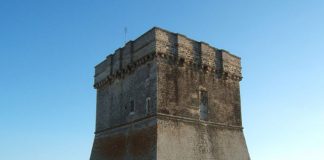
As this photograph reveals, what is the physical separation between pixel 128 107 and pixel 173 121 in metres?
3.42

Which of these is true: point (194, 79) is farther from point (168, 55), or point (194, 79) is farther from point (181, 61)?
point (168, 55)

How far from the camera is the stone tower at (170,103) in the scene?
19578mm

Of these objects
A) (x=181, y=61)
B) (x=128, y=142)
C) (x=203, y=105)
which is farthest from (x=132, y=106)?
(x=203, y=105)

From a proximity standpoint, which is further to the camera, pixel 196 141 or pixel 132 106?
pixel 132 106

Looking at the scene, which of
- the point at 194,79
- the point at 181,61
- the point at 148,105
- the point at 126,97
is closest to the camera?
the point at 148,105

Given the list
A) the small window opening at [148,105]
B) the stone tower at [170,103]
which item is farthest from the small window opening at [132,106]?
the small window opening at [148,105]

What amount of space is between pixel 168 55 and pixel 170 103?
A: 2.74 metres

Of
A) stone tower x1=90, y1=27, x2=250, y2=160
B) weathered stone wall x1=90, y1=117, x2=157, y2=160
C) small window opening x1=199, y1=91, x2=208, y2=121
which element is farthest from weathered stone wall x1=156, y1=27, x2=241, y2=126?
weathered stone wall x1=90, y1=117, x2=157, y2=160

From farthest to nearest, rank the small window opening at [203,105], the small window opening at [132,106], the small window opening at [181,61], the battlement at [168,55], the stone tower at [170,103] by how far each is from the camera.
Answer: the small window opening at [203,105] → the small window opening at [132,106] → the small window opening at [181,61] → the battlement at [168,55] → the stone tower at [170,103]

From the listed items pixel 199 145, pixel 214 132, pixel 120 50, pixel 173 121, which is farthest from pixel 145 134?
pixel 120 50

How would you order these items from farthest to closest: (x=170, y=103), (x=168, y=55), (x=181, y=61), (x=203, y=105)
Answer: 1. (x=203, y=105)
2. (x=181, y=61)
3. (x=168, y=55)
4. (x=170, y=103)

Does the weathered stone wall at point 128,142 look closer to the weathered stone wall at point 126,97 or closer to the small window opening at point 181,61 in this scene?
the weathered stone wall at point 126,97

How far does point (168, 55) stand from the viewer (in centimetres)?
2053

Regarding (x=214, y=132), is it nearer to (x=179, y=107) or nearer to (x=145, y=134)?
(x=179, y=107)
